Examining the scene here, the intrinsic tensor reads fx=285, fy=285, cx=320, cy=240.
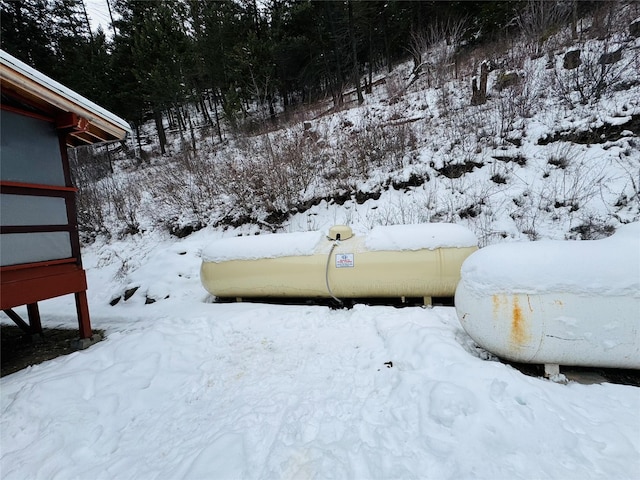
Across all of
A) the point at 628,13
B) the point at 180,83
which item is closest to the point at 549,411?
the point at 628,13

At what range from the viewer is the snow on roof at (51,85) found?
278 cm

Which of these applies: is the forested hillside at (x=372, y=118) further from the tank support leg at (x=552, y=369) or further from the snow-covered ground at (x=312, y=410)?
the snow-covered ground at (x=312, y=410)

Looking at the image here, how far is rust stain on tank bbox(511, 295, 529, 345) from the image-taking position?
2375 millimetres

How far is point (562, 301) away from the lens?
228cm

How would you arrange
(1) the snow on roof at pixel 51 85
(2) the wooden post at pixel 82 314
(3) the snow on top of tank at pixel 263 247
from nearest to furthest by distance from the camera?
(1) the snow on roof at pixel 51 85 → (2) the wooden post at pixel 82 314 → (3) the snow on top of tank at pixel 263 247

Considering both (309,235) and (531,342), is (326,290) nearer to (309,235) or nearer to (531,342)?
(309,235)

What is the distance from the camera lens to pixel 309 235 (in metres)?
4.34

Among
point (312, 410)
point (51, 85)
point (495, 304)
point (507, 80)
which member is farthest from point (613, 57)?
point (51, 85)

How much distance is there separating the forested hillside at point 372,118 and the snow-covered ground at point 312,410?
3.61 meters

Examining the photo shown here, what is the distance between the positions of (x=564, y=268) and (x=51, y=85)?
530cm

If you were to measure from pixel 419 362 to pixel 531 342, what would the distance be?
3.05ft

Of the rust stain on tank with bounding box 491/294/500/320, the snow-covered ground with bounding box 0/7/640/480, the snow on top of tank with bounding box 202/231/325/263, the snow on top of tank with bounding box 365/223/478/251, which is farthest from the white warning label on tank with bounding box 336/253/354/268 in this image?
the rust stain on tank with bounding box 491/294/500/320

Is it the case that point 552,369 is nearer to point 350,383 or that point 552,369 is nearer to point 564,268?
point 564,268

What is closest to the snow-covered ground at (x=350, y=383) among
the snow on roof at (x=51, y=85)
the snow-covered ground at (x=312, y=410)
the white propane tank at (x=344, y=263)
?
the snow-covered ground at (x=312, y=410)
